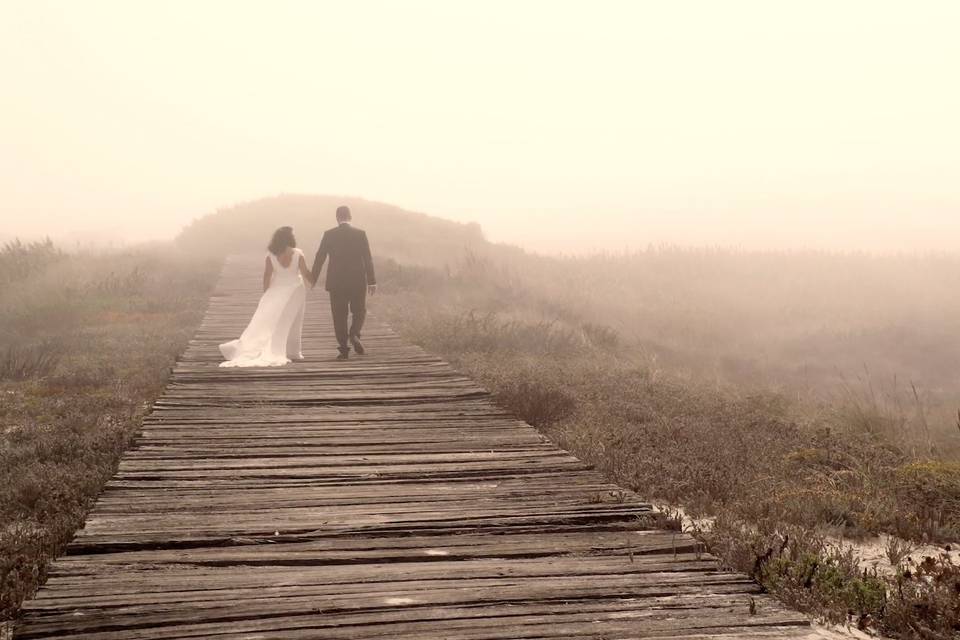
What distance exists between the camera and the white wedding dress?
11.5 m

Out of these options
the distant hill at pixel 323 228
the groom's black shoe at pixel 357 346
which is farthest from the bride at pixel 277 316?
the distant hill at pixel 323 228

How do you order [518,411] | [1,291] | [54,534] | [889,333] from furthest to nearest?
[1,291] → [889,333] → [518,411] → [54,534]

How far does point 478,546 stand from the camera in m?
4.76

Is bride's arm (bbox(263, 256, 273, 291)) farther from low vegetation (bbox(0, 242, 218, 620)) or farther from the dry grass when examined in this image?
the dry grass

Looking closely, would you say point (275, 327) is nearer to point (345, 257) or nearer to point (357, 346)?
point (357, 346)

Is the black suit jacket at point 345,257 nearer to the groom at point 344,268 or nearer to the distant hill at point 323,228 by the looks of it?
the groom at point 344,268

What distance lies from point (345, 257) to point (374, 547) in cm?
756

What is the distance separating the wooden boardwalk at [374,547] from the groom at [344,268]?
3.99 metres

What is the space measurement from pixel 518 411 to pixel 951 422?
5.71 meters

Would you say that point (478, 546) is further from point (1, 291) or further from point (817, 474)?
point (1, 291)

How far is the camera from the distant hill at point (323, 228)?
31094 millimetres

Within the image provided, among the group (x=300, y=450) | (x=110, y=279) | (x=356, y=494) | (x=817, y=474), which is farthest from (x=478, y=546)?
(x=110, y=279)

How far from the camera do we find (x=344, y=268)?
38.9 feet

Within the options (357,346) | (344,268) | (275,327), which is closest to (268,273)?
(275,327)
